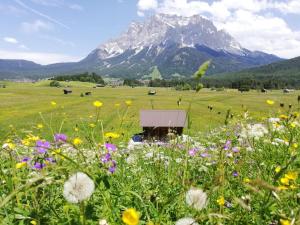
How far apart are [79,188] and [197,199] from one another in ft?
2.34

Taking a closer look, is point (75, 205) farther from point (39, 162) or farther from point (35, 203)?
point (39, 162)

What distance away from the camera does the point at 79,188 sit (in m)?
2.19

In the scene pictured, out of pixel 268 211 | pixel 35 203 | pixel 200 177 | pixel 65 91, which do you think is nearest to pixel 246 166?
pixel 200 177

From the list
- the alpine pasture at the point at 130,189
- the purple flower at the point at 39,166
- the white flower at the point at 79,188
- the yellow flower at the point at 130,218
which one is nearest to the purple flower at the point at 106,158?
the alpine pasture at the point at 130,189

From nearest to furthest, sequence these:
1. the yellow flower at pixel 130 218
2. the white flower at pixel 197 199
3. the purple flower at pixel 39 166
→ the yellow flower at pixel 130 218, the white flower at pixel 197 199, the purple flower at pixel 39 166

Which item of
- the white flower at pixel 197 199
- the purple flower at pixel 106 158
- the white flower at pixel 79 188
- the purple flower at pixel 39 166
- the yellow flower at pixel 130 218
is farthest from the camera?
the purple flower at pixel 106 158

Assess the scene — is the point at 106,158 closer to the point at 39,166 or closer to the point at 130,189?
the point at 130,189

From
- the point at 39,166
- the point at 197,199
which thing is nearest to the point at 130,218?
the point at 197,199

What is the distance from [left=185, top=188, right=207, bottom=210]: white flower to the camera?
92.1 inches

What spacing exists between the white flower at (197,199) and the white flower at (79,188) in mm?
626

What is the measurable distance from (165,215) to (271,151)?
3.20 metres

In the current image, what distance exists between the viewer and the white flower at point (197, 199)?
7.68 feet

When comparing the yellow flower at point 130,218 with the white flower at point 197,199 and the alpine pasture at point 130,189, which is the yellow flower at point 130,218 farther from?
the white flower at point 197,199

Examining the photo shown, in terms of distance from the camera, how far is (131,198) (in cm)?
354
